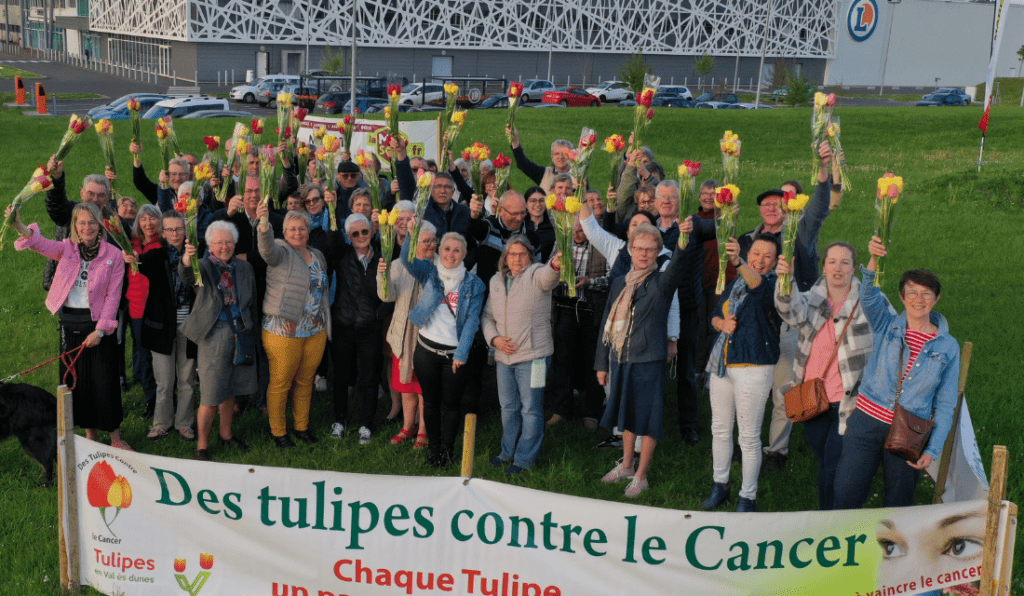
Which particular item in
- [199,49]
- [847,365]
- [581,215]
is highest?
[199,49]

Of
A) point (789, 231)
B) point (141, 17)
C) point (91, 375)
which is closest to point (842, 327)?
point (789, 231)

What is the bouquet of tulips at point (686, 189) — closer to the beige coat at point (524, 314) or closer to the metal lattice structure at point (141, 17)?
the beige coat at point (524, 314)

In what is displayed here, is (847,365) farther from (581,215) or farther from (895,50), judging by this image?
(895,50)

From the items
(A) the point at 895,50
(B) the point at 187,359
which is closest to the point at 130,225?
(B) the point at 187,359

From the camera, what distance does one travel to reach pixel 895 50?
247ft

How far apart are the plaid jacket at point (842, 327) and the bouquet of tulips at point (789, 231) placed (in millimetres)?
52

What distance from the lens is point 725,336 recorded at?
5.57 m

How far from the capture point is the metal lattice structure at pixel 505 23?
53.3 meters

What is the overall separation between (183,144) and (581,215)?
18207mm

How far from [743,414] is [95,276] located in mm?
4486

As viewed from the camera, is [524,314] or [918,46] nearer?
[524,314]

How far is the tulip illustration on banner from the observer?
14.9ft

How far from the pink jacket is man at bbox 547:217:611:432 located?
3303 mm

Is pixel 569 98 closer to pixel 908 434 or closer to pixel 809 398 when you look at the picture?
pixel 809 398
